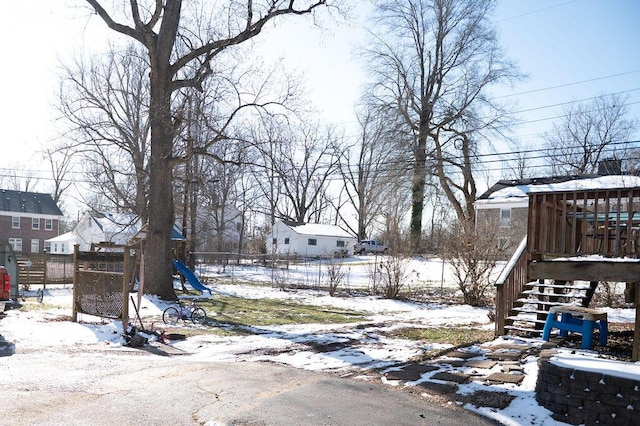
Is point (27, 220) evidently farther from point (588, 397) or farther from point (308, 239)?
point (588, 397)

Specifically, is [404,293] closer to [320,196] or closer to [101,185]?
[101,185]

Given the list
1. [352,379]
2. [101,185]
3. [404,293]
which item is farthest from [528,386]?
[101,185]

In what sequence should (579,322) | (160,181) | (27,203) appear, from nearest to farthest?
1. (579,322)
2. (160,181)
3. (27,203)

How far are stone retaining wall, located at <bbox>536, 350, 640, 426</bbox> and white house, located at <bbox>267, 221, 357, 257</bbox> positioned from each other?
44.7 metres

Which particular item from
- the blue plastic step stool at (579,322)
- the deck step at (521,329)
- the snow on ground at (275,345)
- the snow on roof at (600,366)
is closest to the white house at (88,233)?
the snow on ground at (275,345)

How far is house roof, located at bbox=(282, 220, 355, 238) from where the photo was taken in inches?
2064

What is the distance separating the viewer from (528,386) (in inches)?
258

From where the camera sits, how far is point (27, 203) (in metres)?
50.2

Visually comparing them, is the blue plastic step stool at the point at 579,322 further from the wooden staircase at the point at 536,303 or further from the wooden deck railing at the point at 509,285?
the wooden deck railing at the point at 509,285

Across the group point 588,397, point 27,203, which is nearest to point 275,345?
point 588,397

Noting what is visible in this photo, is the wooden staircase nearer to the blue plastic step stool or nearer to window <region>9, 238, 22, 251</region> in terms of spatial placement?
the blue plastic step stool

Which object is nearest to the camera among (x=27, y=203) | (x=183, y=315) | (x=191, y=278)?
(x=183, y=315)

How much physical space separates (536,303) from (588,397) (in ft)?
16.2

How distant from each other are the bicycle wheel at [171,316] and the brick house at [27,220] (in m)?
42.5
